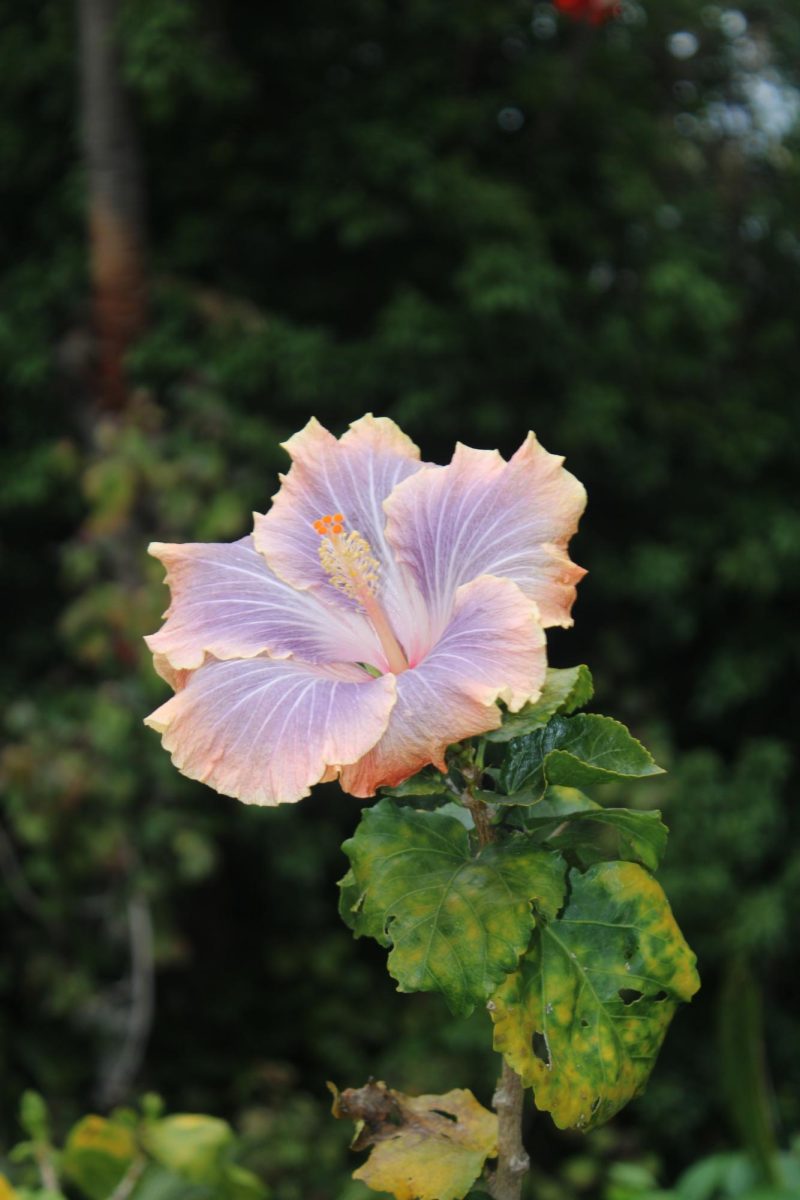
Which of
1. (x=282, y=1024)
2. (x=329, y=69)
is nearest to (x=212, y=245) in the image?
(x=329, y=69)

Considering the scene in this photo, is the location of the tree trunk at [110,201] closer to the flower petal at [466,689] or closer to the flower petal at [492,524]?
the flower petal at [492,524]

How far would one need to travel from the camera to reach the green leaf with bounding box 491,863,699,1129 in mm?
670

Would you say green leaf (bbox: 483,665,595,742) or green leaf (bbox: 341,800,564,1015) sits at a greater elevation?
green leaf (bbox: 483,665,595,742)

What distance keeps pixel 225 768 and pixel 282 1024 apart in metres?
3.42

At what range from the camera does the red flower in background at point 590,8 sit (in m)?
3.35

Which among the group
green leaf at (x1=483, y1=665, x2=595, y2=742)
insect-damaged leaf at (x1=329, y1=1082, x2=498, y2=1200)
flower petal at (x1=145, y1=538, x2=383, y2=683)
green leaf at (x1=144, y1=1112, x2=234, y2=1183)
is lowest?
green leaf at (x1=144, y1=1112, x2=234, y2=1183)

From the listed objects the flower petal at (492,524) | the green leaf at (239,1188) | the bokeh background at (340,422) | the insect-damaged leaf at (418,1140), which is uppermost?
the flower petal at (492,524)

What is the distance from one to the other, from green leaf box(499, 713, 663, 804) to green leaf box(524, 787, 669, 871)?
0.02 metres

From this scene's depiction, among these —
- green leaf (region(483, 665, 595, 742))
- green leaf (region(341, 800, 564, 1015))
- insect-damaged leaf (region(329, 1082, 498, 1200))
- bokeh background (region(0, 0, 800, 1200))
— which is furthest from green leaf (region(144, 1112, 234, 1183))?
bokeh background (region(0, 0, 800, 1200))

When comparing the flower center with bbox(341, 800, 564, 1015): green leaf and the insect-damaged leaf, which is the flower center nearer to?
bbox(341, 800, 564, 1015): green leaf

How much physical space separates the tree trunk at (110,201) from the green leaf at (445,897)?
9.91ft

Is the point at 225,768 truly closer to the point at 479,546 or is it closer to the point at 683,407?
the point at 479,546

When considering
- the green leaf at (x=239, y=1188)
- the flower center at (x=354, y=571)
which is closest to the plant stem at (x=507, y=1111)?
the flower center at (x=354, y=571)

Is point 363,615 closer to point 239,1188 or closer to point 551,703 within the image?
point 551,703
